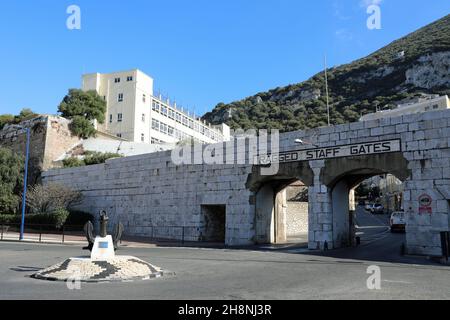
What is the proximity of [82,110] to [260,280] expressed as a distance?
43259 millimetres

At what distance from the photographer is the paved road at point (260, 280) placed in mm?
7984

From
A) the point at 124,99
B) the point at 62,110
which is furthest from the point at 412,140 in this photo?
the point at 124,99

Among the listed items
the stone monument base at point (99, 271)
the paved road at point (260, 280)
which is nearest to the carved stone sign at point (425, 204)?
the paved road at point (260, 280)

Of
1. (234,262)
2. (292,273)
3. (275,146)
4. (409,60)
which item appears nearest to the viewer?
(292,273)

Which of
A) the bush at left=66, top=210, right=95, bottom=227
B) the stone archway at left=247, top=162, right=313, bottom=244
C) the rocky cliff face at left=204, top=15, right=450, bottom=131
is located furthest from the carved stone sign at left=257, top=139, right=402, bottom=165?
the rocky cliff face at left=204, top=15, right=450, bottom=131

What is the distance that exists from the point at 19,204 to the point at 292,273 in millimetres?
31918

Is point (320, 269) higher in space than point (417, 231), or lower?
lower

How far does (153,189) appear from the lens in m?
27.1

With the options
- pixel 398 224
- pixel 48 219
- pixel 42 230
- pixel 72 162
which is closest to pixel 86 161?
pixel 72 162

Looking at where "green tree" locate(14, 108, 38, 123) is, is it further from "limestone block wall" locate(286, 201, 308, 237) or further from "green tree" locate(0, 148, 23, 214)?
"limestone block wall" locate(286, 201, 308, 237)

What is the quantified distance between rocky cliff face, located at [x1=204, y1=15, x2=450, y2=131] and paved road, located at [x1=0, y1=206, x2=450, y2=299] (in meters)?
61.6

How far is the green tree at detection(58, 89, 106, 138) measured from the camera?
44719mm

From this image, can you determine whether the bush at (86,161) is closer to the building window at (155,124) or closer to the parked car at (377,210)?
the building window at (155,124)
